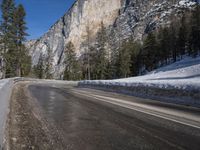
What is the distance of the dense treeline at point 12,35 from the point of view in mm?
43781

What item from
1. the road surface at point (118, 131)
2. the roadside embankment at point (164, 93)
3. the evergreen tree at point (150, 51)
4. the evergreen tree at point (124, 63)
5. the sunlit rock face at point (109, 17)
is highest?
the sunlit rock face at point (109, 17)

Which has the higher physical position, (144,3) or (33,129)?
(144,3)

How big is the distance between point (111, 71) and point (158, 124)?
2507 inches

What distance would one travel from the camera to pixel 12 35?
1791 inches

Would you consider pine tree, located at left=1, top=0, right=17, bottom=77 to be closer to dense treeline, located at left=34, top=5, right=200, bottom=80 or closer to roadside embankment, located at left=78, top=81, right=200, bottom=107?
dense treeline, located at left=34, top=5, right=200, bottom=80

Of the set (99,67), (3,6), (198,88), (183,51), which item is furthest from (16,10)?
(183,51)

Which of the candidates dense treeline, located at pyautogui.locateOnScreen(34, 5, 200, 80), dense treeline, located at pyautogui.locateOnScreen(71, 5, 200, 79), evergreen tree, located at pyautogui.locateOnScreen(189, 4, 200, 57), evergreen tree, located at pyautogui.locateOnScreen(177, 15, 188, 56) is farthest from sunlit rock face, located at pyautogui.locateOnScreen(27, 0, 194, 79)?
evergreen tree, located at pyautogui.locateOnScreen(189, 4, 200, 57)

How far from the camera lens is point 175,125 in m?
6.89

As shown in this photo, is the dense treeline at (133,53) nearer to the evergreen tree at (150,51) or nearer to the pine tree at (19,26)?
A: the evergreen tree at (150,51)

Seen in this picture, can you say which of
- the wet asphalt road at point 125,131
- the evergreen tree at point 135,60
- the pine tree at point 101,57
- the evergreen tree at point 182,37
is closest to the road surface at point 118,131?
the wet asphalt road at point 125,131

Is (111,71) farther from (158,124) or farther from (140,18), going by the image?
(140,18)

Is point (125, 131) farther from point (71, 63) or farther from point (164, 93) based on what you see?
point (71, 63)

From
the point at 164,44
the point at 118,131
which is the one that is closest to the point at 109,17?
the point at 164,44

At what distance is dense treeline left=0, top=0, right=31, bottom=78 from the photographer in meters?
43.8
